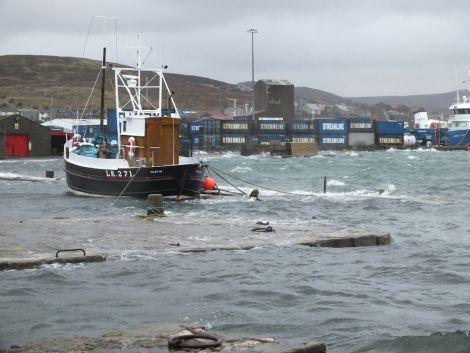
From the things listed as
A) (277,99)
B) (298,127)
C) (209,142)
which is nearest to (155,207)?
(209,142)

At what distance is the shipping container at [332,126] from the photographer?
110188mm

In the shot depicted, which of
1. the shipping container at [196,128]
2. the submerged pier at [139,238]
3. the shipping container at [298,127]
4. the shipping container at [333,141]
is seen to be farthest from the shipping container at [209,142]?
the submerged pier at [139,238]

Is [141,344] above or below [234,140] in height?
below

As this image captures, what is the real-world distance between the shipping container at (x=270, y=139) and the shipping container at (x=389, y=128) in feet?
51.2

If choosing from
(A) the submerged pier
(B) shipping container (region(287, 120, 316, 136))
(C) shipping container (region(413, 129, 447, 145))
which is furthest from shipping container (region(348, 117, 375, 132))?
(A) the submerged pier

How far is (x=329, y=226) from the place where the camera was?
21188 mm

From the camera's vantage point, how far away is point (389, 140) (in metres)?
113

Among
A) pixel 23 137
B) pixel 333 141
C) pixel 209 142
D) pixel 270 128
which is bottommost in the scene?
pixel 333 141

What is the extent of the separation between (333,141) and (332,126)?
211 centimetres

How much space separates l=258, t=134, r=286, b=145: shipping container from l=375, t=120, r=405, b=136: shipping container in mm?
15618

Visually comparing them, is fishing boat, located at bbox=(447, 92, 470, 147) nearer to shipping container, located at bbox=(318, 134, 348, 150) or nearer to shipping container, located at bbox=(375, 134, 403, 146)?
shipping container, located at bbox=(375, 134, 403, 146)

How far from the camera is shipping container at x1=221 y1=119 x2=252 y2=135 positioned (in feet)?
344

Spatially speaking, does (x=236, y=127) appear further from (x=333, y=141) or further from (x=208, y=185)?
(x=208, y=185)

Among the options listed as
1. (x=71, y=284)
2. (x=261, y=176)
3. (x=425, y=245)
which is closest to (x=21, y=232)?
(x=71, y=284)
